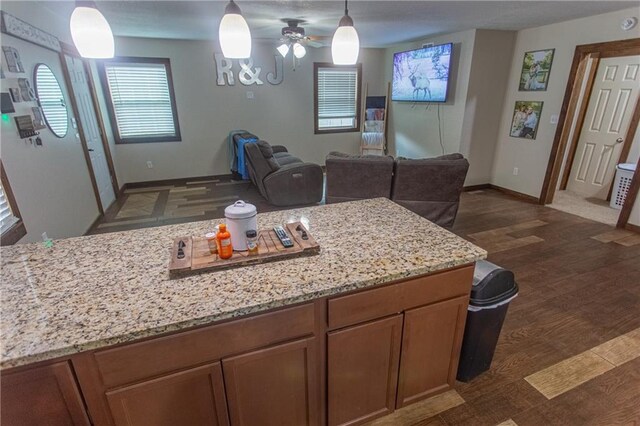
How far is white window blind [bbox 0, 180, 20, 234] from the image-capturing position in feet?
7.14

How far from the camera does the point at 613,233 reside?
11.9 ft

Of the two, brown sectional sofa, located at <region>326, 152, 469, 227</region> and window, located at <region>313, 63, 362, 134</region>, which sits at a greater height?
window, located at <region>313, 63, 362, 134</region>

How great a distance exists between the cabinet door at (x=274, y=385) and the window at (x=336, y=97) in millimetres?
5653

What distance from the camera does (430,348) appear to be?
4.98 feet

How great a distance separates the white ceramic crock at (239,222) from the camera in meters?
1.27

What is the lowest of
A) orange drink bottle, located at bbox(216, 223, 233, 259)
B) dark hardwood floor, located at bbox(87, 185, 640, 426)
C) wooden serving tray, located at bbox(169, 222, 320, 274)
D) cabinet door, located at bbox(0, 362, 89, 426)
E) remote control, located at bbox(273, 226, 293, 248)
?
dark hardwood floor, located at bbox(87, 185, 640, 426)

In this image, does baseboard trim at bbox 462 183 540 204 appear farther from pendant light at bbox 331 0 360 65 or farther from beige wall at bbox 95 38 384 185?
pendant light at bbox 331 0 360 65

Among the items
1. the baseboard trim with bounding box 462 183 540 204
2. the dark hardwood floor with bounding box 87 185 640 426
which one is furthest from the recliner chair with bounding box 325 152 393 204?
the baseboard trim with bounding box 462 183 540 204

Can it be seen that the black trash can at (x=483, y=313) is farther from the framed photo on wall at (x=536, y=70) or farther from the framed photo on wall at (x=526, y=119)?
the framed photo on wall at (x=536, y=70)

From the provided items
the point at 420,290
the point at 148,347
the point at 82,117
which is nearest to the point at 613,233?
the point at 420,290

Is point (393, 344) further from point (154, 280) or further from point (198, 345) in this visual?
point (154, 280)

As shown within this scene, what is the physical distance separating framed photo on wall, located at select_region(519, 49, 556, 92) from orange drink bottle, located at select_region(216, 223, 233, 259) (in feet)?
16.0

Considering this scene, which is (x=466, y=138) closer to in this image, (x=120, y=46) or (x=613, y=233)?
(x=613, y=233)

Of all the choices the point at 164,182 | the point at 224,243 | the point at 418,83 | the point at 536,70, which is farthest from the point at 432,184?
the point at 164,182
